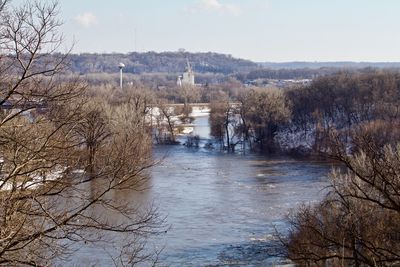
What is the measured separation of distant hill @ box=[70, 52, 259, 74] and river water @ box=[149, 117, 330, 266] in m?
117

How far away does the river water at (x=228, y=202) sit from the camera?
13438 millimetres

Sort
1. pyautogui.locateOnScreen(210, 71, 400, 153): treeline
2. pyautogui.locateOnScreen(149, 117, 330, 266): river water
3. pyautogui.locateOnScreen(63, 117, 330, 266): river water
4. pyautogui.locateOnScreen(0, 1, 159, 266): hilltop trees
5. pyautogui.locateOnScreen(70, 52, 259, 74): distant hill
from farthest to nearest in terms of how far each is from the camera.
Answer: pyautogui.locateOnScreen(70, 52, 259, 74): distant hill → pyautogui.locateOnScreen(210, 71, 400, 153): treeline → pyautogui.locateOnScreen(149, 117, 330, 266): river water → pyautogui.locateOnScreen(63, 117, 330, 266): river water → pyautogui.locateOnScreen(0, 1, 159, 266): hilltop trees

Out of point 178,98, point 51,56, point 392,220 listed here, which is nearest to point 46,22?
point 51,56

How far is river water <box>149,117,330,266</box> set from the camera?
13438 mm

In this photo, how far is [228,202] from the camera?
1905cm

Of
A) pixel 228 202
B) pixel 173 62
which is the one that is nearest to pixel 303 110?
pixel 228 202

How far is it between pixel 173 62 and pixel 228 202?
155m

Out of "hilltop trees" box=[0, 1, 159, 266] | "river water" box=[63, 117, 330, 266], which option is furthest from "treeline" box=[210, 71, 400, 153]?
"hilltop trees" box=[0, 1, 159, 266]

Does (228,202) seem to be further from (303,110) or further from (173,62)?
(173,62)

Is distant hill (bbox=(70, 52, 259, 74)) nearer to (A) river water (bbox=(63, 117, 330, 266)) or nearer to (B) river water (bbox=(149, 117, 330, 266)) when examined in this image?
(B) river water (bbox=(149, 117, 330, 266))

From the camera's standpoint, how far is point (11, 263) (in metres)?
4.44

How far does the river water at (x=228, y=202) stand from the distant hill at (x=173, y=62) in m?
117

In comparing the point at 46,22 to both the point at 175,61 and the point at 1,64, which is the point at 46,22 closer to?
the point at 1,64

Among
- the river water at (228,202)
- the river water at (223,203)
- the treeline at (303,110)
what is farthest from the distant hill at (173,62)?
the river water at (223,203)
